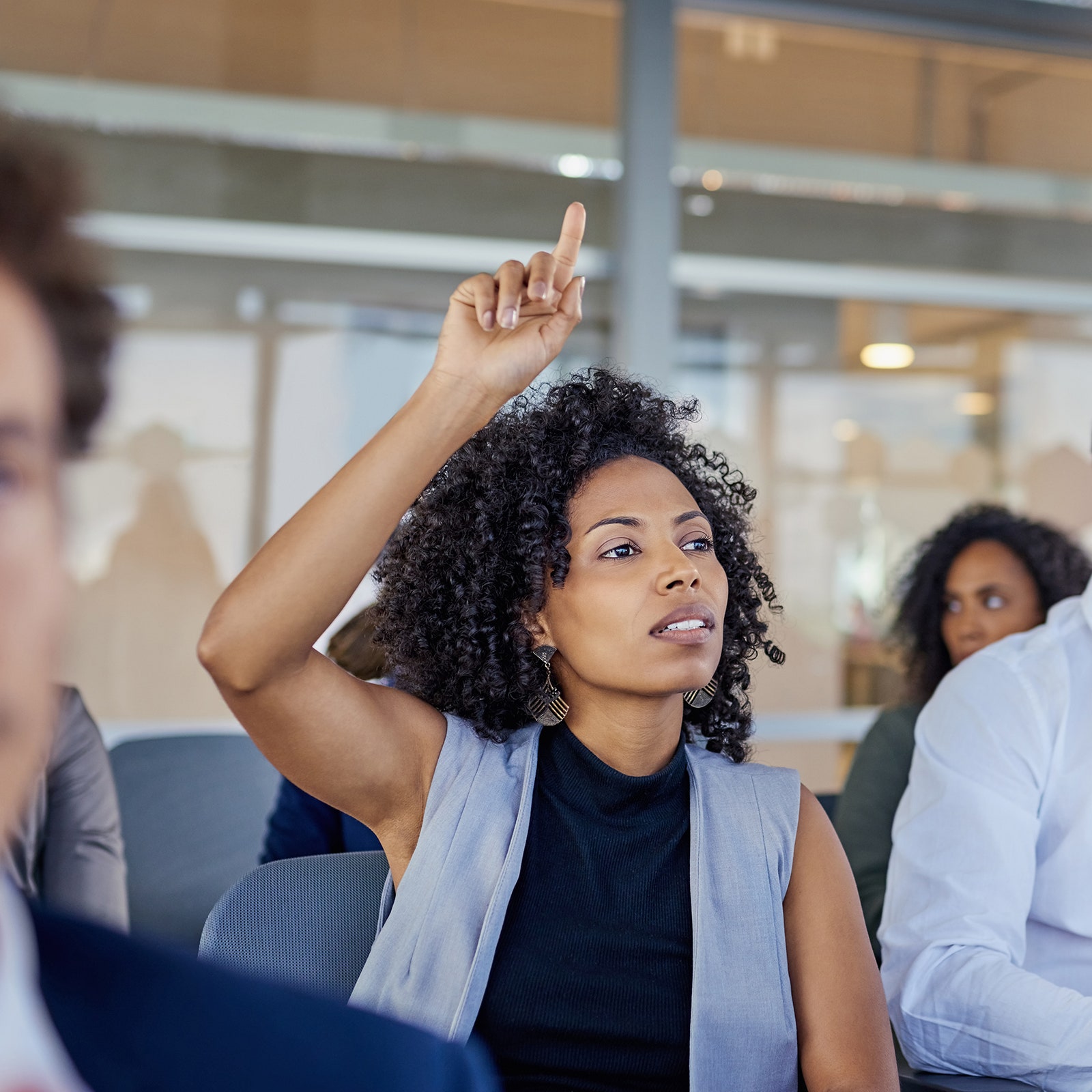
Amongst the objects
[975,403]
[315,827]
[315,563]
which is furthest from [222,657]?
[975,403]

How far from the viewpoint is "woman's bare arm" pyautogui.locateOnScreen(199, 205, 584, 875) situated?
1341mm

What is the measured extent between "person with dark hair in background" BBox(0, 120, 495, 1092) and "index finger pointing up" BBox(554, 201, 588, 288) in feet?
3.22

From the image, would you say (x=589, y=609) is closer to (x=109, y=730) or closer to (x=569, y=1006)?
(x=569, y=1006)

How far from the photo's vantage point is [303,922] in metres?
1.65

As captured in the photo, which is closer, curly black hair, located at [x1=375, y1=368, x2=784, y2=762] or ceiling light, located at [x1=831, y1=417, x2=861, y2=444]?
curly black hair, located at [x1=375, y1=368, x2=784, y2=762]

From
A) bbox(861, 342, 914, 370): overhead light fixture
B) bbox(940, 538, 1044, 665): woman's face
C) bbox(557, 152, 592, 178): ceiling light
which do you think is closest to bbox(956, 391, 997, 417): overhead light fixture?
bbox(861, 342, 914, 370): overhead light fixture

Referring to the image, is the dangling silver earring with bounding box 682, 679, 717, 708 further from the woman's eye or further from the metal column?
the metal column

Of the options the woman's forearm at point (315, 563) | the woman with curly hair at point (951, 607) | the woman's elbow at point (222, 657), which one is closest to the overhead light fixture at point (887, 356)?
the woman with curly hair at point (951, 607)

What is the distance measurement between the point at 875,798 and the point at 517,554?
4.62 feet

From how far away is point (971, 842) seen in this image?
1.89m

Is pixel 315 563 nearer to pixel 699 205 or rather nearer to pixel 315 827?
pixel 315 827

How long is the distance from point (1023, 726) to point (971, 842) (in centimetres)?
22

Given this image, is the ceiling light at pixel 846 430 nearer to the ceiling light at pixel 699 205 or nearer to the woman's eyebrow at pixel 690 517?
the ceiling light at pixel 699 205

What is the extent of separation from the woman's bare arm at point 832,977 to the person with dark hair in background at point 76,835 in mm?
1447
